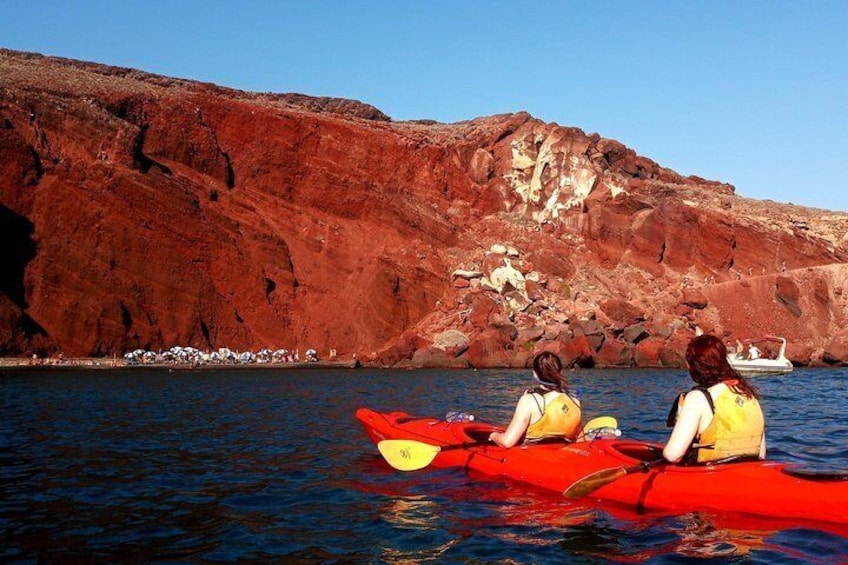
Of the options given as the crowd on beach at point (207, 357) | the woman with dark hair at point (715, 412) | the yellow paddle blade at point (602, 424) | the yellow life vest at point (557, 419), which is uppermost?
the woman with dark hair at point (715, 412)

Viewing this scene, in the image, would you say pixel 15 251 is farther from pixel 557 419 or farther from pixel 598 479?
pixel 598 479

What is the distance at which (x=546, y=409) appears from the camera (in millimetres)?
9094

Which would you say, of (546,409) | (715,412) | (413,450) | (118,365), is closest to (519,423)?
(546,409)

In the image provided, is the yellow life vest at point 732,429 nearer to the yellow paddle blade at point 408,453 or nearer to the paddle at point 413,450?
the paddle at point 413,450

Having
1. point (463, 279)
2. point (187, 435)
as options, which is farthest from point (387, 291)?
point (187, 435)

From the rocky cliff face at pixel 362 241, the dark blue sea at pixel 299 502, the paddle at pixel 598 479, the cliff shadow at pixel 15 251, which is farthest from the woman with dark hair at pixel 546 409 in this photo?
the cliff shadow at pixel 15 251

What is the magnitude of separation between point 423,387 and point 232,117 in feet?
106

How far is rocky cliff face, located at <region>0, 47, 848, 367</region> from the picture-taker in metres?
38.1

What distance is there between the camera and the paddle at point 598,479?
24.8 feet

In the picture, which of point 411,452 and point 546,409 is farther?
point 411,452

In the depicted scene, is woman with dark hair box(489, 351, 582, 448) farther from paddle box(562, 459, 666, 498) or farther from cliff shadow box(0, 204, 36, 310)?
cliff shadow box(0, 204, 36, 310)

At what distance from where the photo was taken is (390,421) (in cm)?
1192

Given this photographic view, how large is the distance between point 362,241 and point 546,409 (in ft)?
130

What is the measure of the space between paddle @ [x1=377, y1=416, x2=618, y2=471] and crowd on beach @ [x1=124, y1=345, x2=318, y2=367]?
87.8 ft
